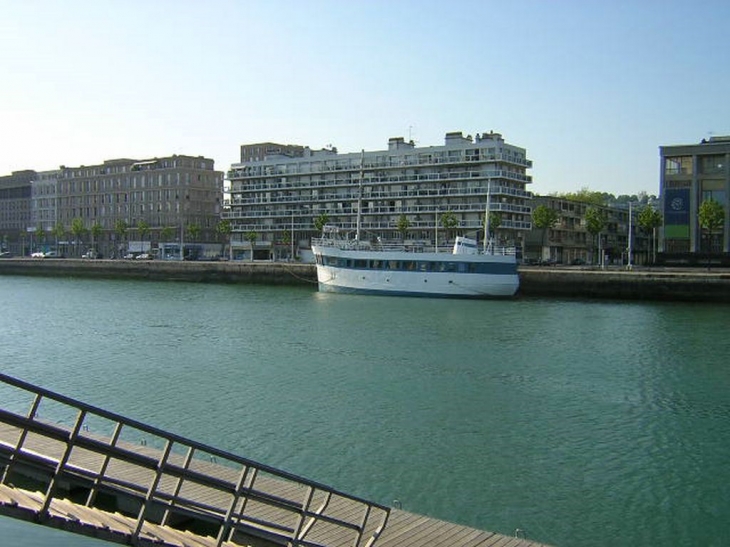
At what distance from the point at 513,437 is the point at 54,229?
146571mm

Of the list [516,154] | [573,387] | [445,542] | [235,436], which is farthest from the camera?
[516,154]

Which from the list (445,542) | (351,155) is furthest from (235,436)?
(351,155)

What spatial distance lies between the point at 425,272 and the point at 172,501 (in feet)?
203

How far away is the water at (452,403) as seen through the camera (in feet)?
47.9

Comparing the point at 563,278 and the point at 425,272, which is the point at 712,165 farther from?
the point at 425,272

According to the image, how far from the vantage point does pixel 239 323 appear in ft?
152

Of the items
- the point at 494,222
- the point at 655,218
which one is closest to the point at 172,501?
the point at 494,222

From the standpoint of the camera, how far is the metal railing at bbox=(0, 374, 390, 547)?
6.65 meters

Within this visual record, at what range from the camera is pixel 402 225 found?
101312 mm

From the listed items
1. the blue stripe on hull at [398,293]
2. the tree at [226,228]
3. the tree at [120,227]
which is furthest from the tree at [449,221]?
the tree at [120,227]

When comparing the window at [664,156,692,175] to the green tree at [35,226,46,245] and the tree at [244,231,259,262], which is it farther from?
the green tree at [35,226,46,245]

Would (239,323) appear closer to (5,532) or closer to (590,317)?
(590,317)

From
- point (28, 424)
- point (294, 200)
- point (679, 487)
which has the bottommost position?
point (679, 487)

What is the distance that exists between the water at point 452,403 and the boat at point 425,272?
56.2 ft
